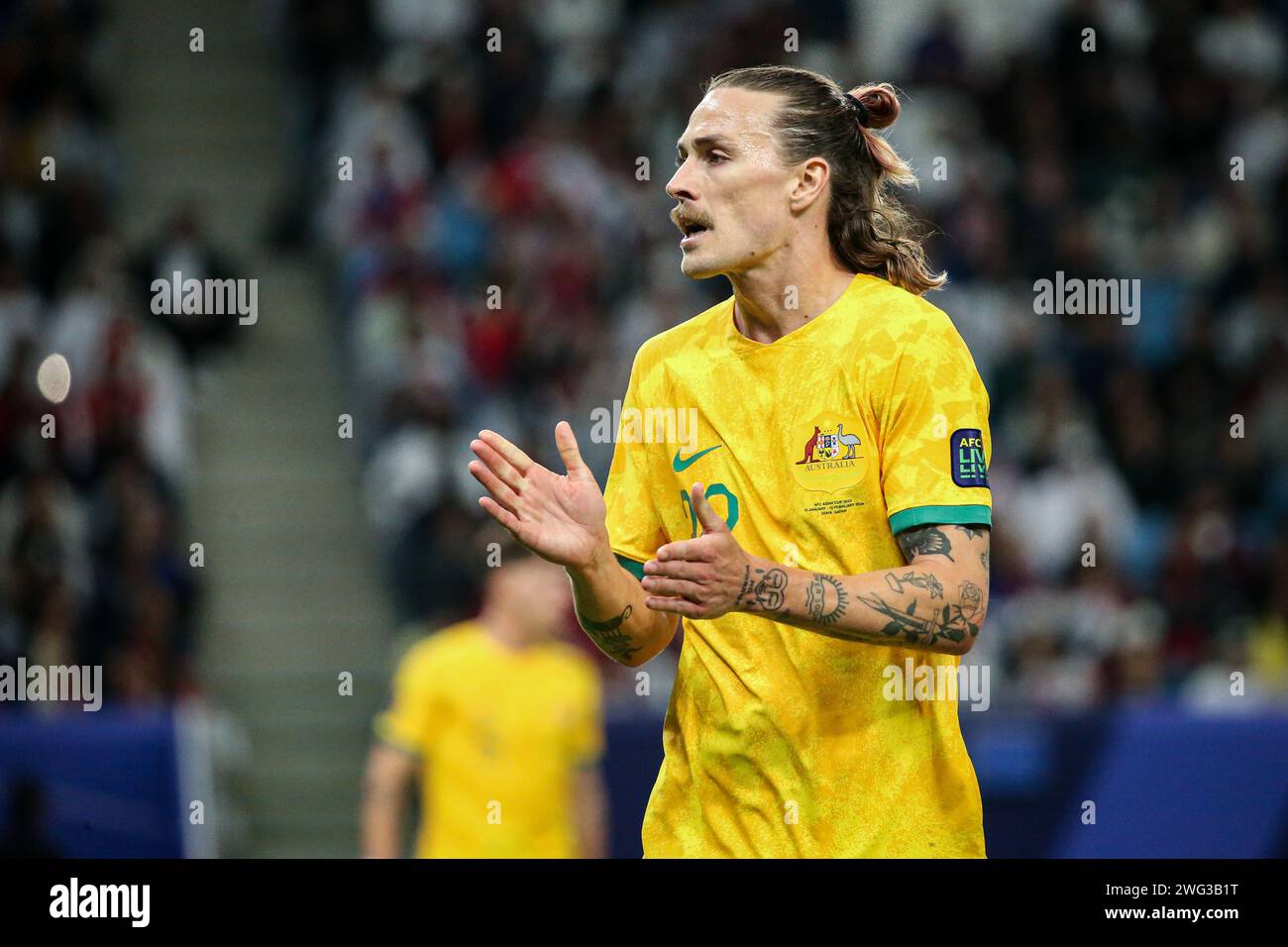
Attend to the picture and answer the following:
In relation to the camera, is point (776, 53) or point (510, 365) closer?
point (510, 365)

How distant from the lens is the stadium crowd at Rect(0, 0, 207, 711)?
33.9 ft

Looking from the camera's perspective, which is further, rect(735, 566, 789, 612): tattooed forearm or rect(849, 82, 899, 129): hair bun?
rect(849, 82, 899, 129): hair bun

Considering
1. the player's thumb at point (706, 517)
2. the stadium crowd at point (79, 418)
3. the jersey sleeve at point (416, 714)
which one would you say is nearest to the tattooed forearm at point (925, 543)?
the player's thumb at point (706, 517)

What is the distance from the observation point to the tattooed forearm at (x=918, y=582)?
379 centimetres

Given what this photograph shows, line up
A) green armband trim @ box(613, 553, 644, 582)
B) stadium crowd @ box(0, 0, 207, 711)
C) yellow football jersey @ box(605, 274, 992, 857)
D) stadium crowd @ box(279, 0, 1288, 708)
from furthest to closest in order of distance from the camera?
1. stadium crowd @ box(279, 0, 1288, 708)
2. stadium crowd @ box(0, 0, 207, 711)
3. green armband trim @ box(613, 553, 644, 582)
4. yellow football jersey @ box(605, 274, 992, 857)

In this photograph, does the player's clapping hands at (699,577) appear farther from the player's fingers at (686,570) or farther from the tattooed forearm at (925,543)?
the tattooed forearm at (925,543)

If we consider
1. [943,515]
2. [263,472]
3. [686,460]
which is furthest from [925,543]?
[263,472]

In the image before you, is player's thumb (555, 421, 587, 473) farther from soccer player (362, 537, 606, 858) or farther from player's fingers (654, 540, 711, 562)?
soccer player (362, 537, 606, 858)

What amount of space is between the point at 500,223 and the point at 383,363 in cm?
132

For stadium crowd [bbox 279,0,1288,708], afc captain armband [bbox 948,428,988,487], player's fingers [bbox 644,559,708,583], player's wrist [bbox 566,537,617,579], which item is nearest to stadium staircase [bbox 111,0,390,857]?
stadium crowd [bbox 279,0,1288,708]

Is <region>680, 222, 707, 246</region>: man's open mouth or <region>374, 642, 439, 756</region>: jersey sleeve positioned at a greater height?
<region>680, 222, 707, 246</region>: man's open mouth

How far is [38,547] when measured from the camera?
34.7 ft

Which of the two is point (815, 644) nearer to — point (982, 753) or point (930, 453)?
point (930, 453)

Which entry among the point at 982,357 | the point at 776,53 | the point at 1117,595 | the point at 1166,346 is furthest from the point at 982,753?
the point at 776,53
